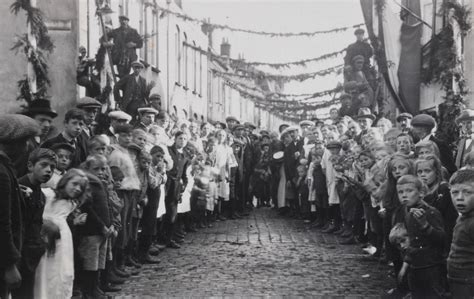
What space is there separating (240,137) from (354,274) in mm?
9930

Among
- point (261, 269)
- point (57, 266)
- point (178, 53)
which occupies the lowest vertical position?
point (261, 269)

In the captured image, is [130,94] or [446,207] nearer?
[446,207]

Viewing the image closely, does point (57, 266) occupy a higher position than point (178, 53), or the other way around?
point (178, 53)

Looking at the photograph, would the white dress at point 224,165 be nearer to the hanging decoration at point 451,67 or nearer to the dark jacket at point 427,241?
the hanging decoration at point 451,67

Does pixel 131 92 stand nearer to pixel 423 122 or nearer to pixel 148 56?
pixel 423 122

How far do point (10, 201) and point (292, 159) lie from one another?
1376 centimetres

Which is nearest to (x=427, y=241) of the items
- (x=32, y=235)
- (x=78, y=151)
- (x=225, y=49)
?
(x=32, y=235)

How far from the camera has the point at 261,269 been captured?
1005cm

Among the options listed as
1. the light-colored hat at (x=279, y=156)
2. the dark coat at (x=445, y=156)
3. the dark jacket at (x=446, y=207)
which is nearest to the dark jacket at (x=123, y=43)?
the light-colored hat at (x=279, y=156)

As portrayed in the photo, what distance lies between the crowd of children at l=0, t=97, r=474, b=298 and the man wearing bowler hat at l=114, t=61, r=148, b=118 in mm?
897

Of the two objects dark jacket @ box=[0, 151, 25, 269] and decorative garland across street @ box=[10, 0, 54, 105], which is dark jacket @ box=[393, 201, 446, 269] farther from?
decorative garland across street @ box=[10, 0, 54, 105]

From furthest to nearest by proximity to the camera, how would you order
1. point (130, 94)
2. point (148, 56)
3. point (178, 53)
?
1. point (178, 53)
2. point (148, 56)
3. point (130, 94)

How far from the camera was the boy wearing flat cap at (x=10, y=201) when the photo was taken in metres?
4.42

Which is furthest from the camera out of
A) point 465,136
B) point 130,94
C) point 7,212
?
point 130,94
